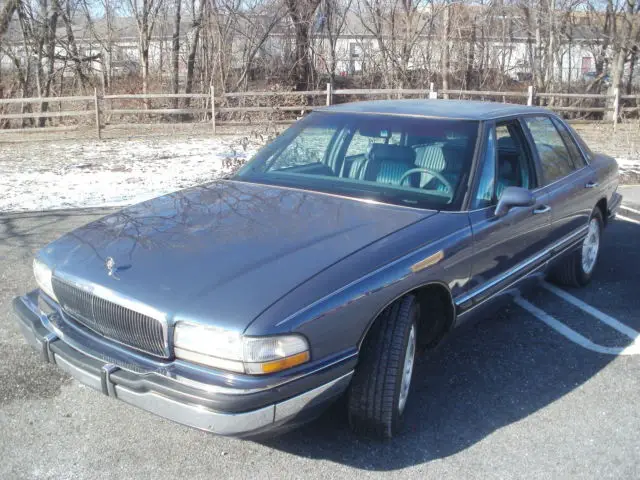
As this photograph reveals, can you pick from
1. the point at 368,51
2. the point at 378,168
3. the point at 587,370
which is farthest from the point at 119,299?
the point at 368,51

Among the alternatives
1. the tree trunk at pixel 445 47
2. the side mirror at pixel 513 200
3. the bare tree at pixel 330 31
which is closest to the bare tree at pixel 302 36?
the bare tree at pixel 330 31

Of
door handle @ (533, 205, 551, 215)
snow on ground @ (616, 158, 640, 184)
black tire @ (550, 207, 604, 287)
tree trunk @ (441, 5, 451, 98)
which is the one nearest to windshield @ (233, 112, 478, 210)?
door handle @ (533, 205, 551, 215)

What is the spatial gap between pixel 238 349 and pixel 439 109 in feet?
7.94

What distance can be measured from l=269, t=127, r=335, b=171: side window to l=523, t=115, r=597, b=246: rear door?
1385 mm

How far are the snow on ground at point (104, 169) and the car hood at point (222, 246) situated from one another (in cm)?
521

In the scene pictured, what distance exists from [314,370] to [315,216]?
3.37 feet

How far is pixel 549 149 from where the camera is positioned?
4695 mm

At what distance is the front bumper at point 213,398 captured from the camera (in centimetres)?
255

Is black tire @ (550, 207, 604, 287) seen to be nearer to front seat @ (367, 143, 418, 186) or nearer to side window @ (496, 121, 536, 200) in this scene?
side window @ (496, 121, 536, 200)

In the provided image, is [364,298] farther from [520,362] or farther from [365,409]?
[520,362]

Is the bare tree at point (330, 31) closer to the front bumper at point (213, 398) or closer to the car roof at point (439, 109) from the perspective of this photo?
the car roof at point (439, 109)

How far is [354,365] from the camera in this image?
2.85 metres

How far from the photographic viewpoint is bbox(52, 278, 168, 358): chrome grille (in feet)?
8.90

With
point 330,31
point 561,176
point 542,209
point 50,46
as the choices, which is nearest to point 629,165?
point 561,176
